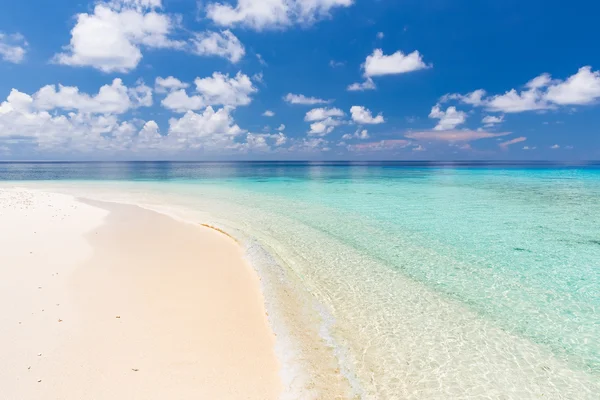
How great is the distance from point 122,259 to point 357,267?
7.38 meters

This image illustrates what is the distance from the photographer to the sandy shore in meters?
4.98

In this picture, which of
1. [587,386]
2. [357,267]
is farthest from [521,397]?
[357,267]

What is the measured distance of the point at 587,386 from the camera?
5391 millimetres

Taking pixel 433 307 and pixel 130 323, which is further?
pixel 433 307

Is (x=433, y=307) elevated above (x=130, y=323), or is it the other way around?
(x=130, y=323)

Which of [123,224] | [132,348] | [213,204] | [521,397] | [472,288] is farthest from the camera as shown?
[213,204]

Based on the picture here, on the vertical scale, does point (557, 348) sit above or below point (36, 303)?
below

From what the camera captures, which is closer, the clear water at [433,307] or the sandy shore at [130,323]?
the sandy shore at [130,323]

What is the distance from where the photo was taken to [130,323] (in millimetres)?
6633

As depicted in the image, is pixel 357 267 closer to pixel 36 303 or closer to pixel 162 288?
pixel 162 288

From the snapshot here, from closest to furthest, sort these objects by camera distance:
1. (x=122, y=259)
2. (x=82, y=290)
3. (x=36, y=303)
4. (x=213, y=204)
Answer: (x=36, y=303) → (x=82, y=290) → (x=122, y=259) → (x=213, y=204)

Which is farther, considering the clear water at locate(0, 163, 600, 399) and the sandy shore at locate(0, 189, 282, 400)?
the clear water at locate(0, 163, 600, 399)

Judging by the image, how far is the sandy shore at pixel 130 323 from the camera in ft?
16.3

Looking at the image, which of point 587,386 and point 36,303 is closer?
point 587,386
